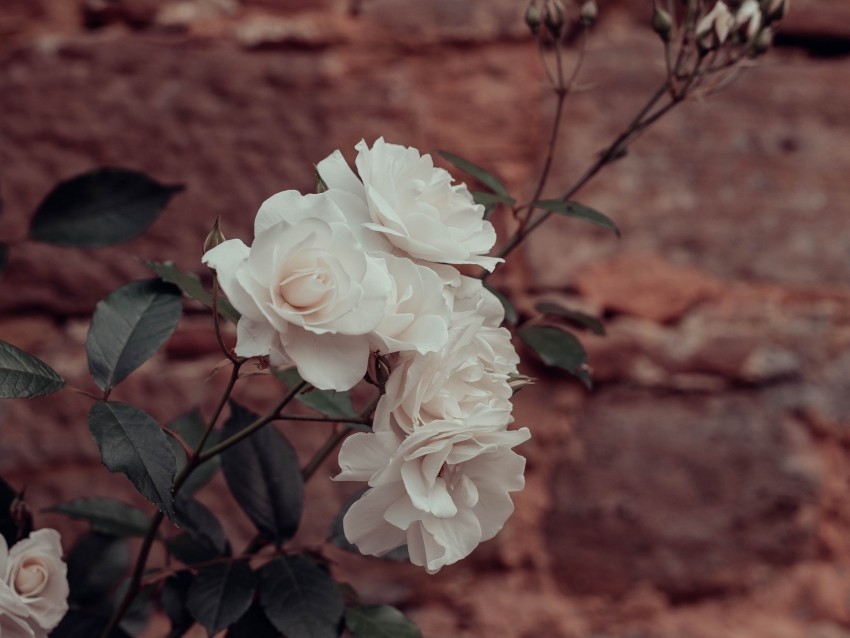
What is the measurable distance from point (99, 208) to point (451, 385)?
468 millimetres

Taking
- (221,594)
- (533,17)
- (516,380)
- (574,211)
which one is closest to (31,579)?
(221,594)

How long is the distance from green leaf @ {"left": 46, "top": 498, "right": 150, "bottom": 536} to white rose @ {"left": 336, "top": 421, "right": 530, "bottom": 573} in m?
0.29

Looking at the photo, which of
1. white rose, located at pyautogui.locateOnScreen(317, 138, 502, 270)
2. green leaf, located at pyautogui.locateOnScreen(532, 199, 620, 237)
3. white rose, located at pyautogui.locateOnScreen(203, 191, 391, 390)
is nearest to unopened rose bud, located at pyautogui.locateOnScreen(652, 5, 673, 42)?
green leaf, located at pyautogui.locateOnScreen(532, 199, 620, 237)

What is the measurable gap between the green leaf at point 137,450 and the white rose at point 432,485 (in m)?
0.10

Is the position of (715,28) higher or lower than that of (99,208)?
higher

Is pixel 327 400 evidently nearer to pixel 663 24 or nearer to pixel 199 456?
pixel 199 456

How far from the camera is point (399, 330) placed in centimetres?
A: 47

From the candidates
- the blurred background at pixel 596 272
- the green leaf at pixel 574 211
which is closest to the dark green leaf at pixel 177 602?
the green leaf at pixel 574 211

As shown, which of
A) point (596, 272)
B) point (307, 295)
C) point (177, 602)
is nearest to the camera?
point (307, 295)

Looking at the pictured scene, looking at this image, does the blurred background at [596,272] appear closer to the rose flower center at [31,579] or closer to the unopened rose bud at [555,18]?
the unopened rose bud at [555,18]

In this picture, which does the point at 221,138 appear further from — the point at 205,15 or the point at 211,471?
the point at 211,471

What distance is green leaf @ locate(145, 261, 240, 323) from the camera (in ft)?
1.81

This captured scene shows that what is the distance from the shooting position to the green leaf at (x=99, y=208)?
817mm

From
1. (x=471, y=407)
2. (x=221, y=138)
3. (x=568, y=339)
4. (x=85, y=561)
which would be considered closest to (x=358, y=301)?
(x=471, y=407)
